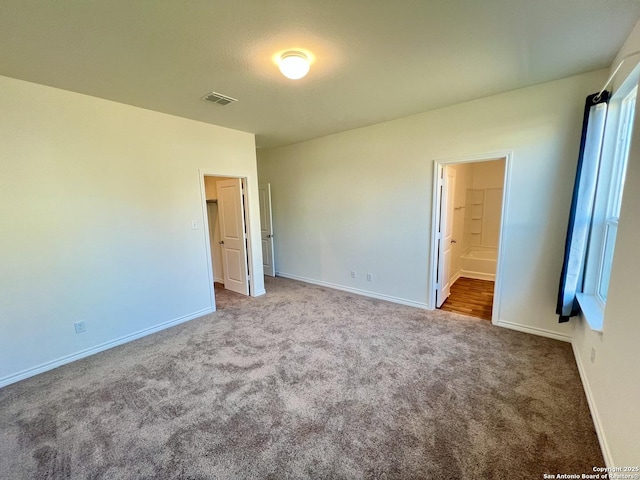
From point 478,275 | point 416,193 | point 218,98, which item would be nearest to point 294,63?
point 218,98

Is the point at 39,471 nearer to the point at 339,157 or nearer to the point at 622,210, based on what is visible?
the point at 622,210

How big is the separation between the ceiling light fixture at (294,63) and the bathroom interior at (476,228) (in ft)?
11.5

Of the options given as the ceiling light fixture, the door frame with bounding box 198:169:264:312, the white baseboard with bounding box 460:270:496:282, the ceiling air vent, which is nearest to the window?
the ceiling light fixture

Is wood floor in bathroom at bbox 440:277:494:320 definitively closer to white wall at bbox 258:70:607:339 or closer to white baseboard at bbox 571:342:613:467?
white wall at bbox 258:70:607:339

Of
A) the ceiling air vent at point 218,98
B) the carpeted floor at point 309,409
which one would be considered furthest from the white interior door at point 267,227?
the carpeted floor at point 309,409

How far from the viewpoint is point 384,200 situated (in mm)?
3988

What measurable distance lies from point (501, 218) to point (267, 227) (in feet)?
13.5

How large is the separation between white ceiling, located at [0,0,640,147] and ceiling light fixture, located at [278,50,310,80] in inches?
3.2

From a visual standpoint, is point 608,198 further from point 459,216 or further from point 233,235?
point 233,235

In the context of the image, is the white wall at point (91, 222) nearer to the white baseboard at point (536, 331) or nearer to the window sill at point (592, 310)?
the white baseboard at point (536, 331)

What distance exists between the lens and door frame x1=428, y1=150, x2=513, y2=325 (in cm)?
297

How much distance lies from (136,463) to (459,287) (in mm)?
4862

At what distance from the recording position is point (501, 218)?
307 centimetres

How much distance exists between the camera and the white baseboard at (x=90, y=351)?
7.91 ft
